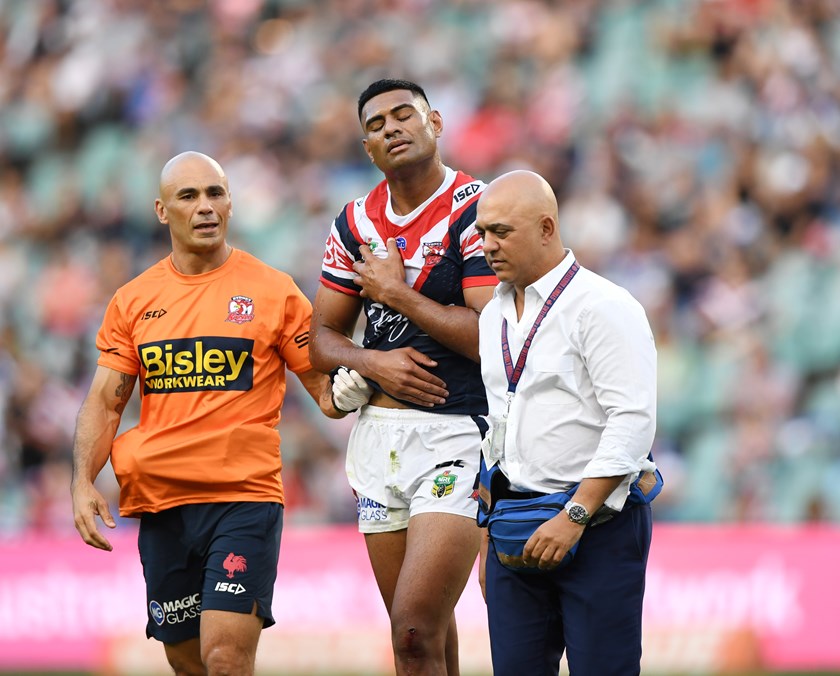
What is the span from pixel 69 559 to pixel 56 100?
6711mm

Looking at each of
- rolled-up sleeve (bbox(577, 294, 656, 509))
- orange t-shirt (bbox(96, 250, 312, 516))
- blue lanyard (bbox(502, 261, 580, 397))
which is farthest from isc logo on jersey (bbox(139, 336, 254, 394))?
rolled-up sleeve (bbox(577, 294, 656, 509))

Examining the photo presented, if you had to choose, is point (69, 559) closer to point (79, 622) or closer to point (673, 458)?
point (79, 622)

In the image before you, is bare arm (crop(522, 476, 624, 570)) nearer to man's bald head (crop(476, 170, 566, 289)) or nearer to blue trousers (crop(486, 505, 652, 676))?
blue trousers (crop(486, 505, 652, 676))

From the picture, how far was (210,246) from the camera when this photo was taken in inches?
255

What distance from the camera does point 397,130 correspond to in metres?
6.08

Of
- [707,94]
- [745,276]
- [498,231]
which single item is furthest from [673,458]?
[498,231]

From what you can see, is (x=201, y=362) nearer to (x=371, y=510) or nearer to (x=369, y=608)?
(x=371, y=510)

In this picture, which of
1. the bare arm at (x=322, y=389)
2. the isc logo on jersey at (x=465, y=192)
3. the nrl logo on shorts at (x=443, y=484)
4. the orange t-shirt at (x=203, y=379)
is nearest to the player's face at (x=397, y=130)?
the isc logo on jersey at (x=465, y=192)

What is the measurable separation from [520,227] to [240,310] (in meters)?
1.71

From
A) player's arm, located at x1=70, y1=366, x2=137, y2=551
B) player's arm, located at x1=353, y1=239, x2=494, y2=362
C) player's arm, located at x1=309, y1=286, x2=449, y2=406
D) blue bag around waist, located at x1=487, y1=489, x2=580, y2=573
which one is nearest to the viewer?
blue bag around waist, located at x1=487, y1=489, x2=580, y2=573

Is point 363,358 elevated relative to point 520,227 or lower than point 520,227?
lower

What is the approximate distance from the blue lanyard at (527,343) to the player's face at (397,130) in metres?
1.14

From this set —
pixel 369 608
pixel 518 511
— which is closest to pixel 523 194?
pixel 518 511

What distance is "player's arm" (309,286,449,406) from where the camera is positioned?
239 inches
